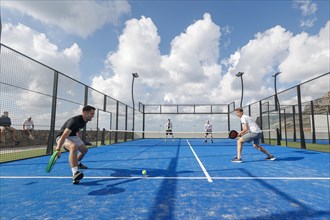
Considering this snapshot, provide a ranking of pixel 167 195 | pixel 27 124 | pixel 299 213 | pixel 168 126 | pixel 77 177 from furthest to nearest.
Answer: pixel 168 126
pixel 27 124
pixel 77 177
pixel 167 195
pixel 299 213

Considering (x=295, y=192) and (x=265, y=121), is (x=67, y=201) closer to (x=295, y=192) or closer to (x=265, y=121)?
(x=295, y=192)

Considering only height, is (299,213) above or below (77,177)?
below

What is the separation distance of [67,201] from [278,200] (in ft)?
10.2

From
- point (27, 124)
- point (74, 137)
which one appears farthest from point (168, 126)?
point (74, 137)

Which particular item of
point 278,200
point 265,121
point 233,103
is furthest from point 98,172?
point 233,103

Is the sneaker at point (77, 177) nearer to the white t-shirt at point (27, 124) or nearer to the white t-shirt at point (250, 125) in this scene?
the white t-shirt at point (250, 125)

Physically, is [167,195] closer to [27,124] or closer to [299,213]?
[299,213]

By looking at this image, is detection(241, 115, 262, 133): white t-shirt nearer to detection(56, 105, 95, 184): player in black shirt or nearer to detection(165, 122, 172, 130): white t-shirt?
detection(56, 105, 95, 184): player in black shirt

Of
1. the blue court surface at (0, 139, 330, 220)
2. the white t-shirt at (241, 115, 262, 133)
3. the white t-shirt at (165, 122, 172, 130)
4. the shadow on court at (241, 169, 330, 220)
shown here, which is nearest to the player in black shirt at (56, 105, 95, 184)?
the blue court surface at (0, 139, 330, 220)

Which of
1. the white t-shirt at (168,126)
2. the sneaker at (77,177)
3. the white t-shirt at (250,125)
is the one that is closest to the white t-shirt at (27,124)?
the sneaker at (77,177)

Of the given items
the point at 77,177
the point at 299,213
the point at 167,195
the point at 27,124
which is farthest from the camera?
the point at 27,124

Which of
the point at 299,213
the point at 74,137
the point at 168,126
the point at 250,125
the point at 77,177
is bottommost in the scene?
the point at 299,213

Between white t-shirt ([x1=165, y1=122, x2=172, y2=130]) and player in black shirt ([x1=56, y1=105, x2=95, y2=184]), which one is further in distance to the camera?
white t-shirt ([x1=165, y1=122, x2=172, y2=130])

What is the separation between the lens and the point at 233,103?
23.5 metres
